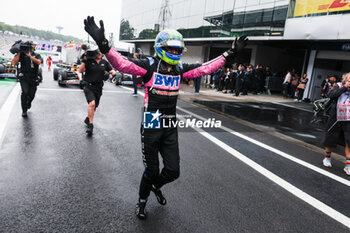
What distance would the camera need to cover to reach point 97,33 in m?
2.65

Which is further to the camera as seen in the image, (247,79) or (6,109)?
(247,79)

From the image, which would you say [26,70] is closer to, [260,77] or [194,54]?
[260,77]

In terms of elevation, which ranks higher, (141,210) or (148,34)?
(148,34)

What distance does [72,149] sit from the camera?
514cm

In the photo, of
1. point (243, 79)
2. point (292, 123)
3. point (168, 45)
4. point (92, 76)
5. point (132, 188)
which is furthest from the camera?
point (243, 79)

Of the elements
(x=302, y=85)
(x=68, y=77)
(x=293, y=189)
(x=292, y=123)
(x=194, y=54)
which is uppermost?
(x=194, y=54)

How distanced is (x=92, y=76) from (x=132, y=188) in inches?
142

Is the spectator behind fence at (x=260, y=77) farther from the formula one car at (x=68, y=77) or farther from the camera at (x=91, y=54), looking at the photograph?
the camera at (x=91, y=54)

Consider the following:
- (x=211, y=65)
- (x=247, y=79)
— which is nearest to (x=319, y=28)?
(x=247, y=79)

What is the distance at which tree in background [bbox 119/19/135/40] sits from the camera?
45.8m

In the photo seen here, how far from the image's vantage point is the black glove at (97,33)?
2631mm

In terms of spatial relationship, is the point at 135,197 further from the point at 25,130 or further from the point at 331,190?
the point at 25,130

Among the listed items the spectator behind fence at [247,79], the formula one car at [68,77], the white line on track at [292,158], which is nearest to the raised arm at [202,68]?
the white line on track at [292,158]

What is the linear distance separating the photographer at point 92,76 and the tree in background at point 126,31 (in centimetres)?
4039
